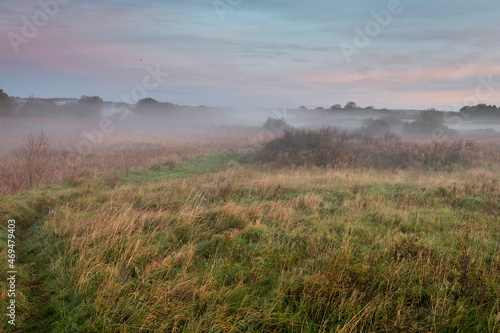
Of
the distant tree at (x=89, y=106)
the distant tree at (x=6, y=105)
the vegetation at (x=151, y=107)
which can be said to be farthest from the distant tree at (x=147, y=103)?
the distant tree at (x=6, y=105)

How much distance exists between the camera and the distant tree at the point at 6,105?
33297 mm

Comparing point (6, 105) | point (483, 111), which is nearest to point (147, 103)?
point (6, 105)

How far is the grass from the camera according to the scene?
10.9ft

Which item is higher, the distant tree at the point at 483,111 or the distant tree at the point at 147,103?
the distant tree at the point at 147,103

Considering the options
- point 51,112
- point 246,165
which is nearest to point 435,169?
point 246,165

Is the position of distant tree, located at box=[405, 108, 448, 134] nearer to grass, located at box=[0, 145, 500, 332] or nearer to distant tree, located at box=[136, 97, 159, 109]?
grass, located at box=[0, 145, 500, 332]

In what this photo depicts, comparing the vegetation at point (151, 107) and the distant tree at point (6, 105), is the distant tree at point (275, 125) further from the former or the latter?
the distant tree at point (6, 105)

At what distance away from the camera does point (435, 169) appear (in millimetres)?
15641

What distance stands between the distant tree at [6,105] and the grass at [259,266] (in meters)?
33.0

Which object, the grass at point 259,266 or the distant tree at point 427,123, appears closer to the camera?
the grass at point 259,266

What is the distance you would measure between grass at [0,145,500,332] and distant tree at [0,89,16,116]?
1299 inches

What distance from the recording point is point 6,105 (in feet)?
111

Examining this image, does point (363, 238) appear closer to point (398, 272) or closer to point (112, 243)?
point (398, 272)

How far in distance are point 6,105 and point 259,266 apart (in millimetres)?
40886
